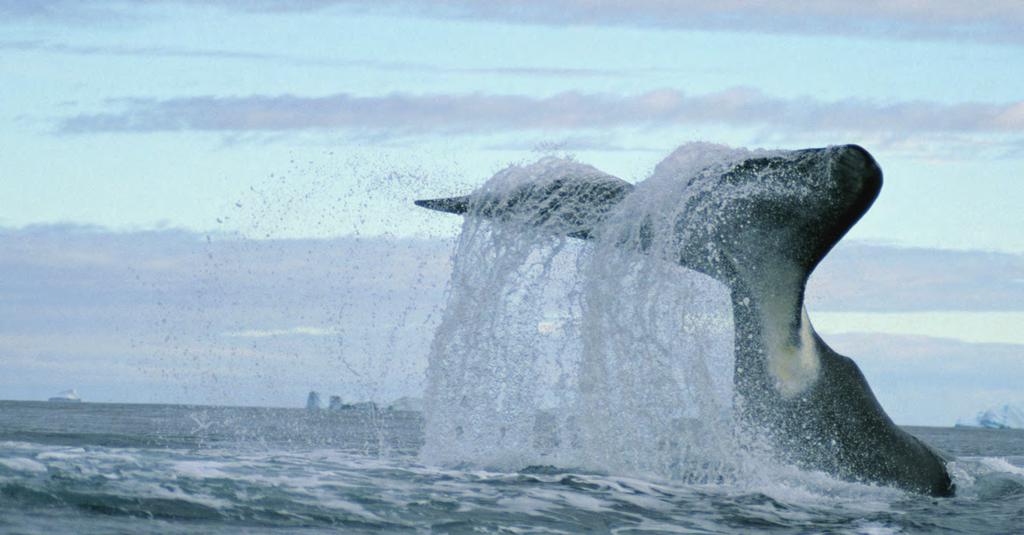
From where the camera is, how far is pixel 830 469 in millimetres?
10422

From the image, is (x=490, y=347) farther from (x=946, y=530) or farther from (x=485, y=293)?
(x=946, y=530)

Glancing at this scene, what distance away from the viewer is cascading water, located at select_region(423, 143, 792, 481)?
10430 millimetres

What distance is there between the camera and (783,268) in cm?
1029

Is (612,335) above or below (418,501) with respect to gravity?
above

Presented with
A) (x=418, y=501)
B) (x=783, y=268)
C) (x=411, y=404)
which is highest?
(x=783, y=268)

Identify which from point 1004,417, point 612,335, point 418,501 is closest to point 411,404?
point 612,335

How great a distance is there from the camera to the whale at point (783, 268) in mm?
9984

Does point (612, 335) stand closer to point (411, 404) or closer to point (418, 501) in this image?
point (418, 501)

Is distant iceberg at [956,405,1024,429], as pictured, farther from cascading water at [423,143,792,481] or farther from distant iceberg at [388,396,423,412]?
cascading water at [423,143,792,481]

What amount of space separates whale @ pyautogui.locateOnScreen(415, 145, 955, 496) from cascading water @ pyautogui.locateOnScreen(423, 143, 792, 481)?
0.08 m

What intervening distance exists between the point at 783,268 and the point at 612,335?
5.30ft

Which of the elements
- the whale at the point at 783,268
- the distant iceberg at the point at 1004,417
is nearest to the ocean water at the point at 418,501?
the whale at the point at 783,268

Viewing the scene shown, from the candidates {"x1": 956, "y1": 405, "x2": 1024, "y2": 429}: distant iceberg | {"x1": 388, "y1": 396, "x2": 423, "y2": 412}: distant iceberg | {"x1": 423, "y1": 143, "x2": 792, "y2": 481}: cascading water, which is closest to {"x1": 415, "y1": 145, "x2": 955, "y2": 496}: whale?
{"x1": 423, "y1": 143, "x2": 792, "y2": 481}: cascading water

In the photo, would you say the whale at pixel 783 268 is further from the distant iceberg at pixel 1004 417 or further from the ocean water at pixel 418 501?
the distant iceberg at pixel 1004 417
